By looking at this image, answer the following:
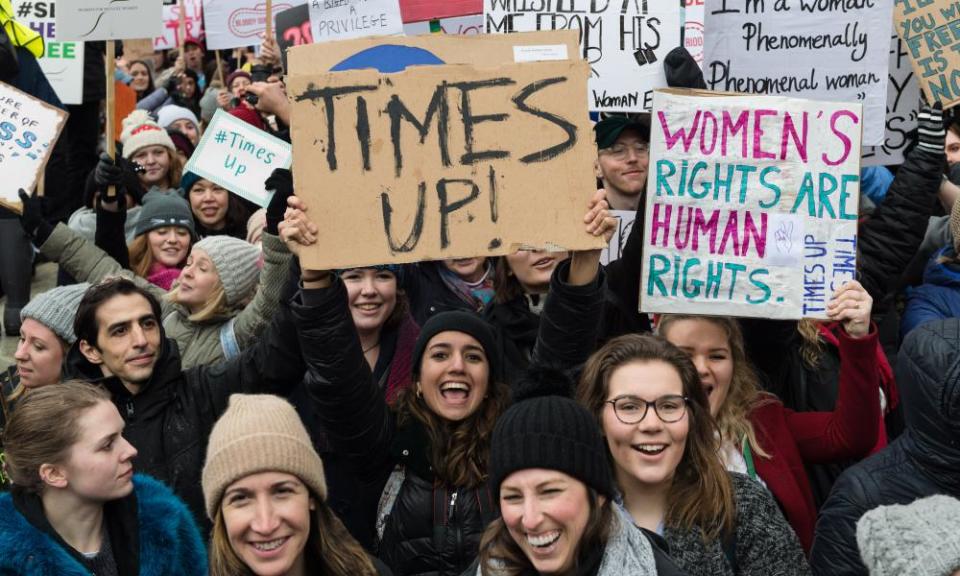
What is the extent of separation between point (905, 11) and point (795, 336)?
210 cm

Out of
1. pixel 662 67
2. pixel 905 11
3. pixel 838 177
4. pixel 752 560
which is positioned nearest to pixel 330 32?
pixel 662 67

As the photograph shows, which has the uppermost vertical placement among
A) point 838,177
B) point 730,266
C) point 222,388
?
point 838,177

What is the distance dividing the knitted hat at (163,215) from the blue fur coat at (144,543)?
10.3ft

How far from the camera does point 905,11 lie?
20.6 feet

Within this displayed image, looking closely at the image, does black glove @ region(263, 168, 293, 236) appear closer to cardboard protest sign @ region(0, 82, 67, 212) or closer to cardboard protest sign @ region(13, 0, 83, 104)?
cardboard protest sign @ region(0, 82, 67, 212)

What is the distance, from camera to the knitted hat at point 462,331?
4535 millimetres

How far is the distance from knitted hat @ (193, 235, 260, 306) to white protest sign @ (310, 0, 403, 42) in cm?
168

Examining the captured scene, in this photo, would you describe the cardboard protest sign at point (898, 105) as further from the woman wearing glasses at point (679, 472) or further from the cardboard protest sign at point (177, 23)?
the cardboard protest sign at point (177, 23)

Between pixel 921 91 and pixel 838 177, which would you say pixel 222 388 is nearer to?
pixel 838 177

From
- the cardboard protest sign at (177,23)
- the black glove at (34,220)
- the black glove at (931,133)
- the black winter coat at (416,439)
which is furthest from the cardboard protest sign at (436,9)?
the cardboard protest sign at (177,23)

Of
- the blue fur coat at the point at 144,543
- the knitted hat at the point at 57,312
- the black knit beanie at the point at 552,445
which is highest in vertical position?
the knitted hat at the point at 57,312

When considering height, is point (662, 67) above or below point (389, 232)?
above

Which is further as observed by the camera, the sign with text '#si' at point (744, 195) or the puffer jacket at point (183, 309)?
Result: the puffer jacket at point (183, 309)

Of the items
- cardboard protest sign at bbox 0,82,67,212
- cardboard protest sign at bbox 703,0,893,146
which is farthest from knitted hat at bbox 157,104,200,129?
cardboard protest sign at bbox 703,0,893,146
